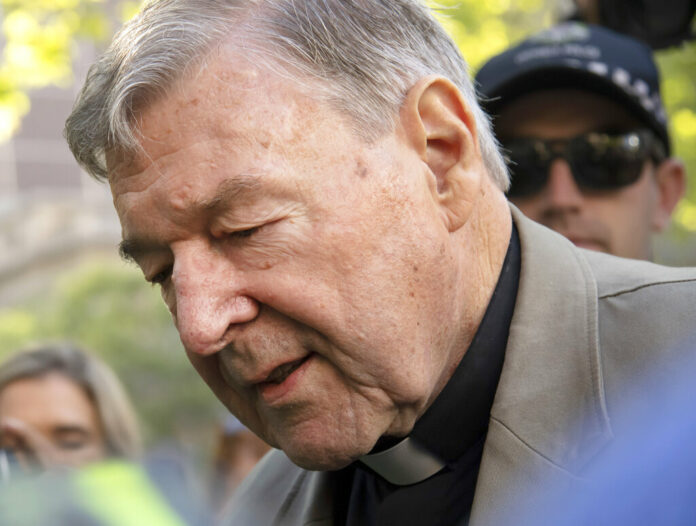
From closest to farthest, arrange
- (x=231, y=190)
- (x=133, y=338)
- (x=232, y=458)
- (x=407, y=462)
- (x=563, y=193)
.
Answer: (x=231, y=190)
(x=407, y=462)
(x=563, y=193)
(x=232, y=458)
(x=133, y=338)

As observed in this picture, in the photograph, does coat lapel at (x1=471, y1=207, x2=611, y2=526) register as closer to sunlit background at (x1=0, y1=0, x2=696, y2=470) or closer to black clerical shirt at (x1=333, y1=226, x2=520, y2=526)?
black clerical shirt at (x1=333, y1=226, x2=520, y2=526)

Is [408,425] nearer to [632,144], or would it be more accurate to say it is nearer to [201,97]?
[201,97]

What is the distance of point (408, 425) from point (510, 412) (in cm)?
23

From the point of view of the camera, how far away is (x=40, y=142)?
20469 millimetres

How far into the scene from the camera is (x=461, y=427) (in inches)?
83.6

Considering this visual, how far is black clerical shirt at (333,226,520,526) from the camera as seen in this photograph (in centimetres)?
211

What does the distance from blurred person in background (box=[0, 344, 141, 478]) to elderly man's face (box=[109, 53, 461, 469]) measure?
2351mm

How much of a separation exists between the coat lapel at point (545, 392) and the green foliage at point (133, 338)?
10001 mm

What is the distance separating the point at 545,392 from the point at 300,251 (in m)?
0.61

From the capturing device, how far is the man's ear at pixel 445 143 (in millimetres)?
2016

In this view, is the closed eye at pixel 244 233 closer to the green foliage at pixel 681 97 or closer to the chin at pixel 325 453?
the chin at pixel 325 453

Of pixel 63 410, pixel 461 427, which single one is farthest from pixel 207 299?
pixel 63 410

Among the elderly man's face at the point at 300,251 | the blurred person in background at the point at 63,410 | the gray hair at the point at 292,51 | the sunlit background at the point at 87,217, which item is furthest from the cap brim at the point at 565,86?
the blurred person in background at the point at 63,410

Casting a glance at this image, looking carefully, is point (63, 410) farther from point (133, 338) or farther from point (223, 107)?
point (133, 338)
